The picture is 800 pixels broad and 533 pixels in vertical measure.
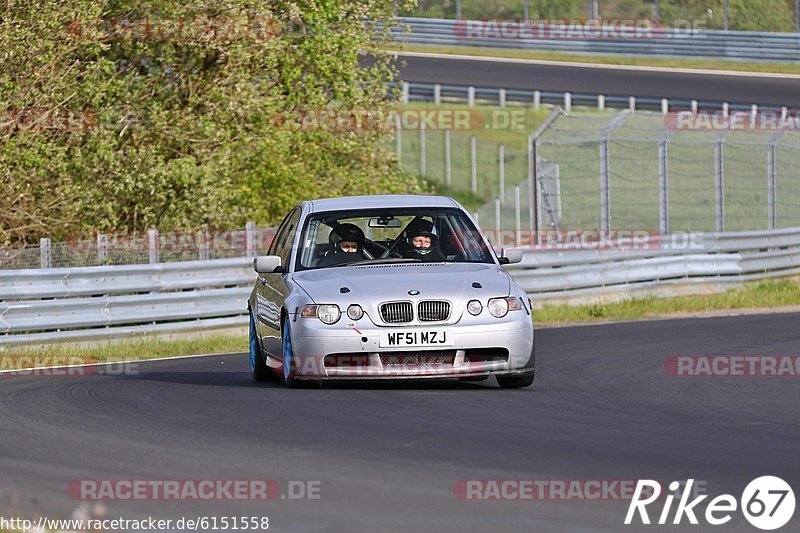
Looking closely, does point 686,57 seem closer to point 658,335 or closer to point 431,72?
point 431,72

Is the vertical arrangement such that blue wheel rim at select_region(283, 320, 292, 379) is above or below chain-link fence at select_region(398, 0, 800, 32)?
above

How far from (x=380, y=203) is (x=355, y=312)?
1.76m

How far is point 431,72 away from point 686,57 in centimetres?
875

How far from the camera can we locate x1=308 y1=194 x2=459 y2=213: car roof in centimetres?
1266

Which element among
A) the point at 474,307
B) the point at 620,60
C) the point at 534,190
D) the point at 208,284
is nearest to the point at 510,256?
the point at 474,307

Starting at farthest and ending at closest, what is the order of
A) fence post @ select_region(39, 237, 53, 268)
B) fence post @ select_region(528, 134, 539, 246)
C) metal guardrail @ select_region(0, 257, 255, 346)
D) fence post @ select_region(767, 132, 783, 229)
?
fence post @ select_region(767, 132, 783, 229) < fence post @ select_region(528, 134, 539, 246) < fence post @ select_region(39, 237, 53, 268) < metal guardrail @ select_region(0, 257, 255, 346)

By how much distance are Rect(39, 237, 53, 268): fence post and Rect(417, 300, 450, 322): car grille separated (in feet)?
30.6

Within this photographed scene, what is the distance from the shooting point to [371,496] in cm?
685

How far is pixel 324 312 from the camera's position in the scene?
11.3m

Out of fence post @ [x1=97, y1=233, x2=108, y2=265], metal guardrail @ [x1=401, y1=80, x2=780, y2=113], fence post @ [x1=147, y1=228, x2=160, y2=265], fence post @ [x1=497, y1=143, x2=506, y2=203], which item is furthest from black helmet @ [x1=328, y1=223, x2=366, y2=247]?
metal guardrail @ [x1=401, y1=80, x2=780, y2=113]

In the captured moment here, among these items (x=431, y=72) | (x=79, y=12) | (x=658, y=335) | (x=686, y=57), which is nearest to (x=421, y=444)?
(x=658, y=335)

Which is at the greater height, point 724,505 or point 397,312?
point 724,505

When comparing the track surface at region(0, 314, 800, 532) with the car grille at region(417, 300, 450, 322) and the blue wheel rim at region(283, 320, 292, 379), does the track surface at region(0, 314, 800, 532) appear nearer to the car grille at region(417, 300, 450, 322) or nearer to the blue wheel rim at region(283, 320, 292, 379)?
the blue wheel rim at region(283, 320, 292, 379)

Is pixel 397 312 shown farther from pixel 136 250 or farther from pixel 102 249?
pixel 136 250
